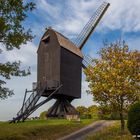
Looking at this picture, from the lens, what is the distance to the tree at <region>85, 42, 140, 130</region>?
36.3 meters

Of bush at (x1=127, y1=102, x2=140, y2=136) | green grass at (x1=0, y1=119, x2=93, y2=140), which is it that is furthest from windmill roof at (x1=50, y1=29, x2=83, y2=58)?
bush at (x1=127, y1=102, x2=140, y2=136)

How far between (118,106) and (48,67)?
78.6ft

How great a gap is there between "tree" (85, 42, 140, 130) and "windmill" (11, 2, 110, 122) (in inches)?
754

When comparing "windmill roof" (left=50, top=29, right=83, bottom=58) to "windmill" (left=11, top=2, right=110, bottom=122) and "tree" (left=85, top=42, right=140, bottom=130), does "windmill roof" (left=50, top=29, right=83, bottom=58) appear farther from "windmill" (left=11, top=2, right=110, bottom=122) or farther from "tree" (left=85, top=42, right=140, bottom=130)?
"tree" (left=85, top=42, right=140, bottom=130)

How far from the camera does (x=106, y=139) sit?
3139cm

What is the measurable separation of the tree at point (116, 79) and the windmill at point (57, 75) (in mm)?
19164

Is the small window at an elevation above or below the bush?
above

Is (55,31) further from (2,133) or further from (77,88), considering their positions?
(2,133)

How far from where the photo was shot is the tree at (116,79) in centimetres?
3634

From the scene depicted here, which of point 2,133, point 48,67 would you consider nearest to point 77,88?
point 48,67

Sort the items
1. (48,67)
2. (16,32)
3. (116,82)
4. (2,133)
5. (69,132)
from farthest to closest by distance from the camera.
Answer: (48,67) → (69,132) → (116,82) → (2,133) → (16,32)

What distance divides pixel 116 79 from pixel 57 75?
2173cm

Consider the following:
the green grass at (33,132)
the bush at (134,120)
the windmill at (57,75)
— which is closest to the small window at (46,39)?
the windmill at (57,75)

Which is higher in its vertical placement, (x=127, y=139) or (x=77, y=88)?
(x=77, y=88)
